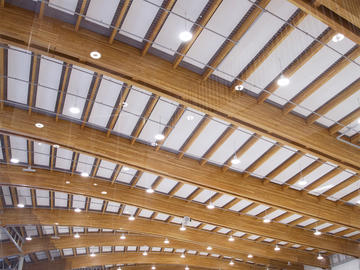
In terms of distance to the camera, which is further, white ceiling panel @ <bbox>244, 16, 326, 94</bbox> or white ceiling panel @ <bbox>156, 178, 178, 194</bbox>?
white ceiling panel @ <bbox>156, 178, 178, 194</bbox>

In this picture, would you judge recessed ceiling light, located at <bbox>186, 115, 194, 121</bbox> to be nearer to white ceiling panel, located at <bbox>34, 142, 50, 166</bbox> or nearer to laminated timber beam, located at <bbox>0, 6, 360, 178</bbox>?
laminated timber beam, located at <bbox>0, 6, 360, 178</bbox>

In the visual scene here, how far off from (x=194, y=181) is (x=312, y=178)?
862 cm

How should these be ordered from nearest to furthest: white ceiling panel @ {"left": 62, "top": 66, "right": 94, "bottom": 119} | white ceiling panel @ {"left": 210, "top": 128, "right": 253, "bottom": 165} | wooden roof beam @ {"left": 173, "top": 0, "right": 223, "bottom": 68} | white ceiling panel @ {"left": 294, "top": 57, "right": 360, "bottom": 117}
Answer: wooden roof beam @ {"left": 173, "top": 0, "right": 223, "bottom": 68} → white ceiling panel @ {"left": 294, "top": 57, "right": 360, "bottom": 117} → white ceiling panel @ {"left": 62, "top": 66, "right": 94, "bottom": 119} → white ceiling panel @ {"left": 210, "top": 128, "right": 253, "bottom": 165}

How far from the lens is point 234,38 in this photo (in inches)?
550

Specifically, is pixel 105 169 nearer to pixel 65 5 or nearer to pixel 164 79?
pixel 164 79

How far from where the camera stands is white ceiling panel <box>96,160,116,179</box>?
24.1 meters

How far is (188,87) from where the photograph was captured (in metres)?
15.5

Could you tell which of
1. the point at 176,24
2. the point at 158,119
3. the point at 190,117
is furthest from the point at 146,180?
the point at 176,24

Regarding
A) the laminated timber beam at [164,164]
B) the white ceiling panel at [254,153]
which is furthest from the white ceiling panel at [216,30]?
the laminated timber beam at [164,164]

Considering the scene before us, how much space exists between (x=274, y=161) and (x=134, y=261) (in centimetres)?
3058

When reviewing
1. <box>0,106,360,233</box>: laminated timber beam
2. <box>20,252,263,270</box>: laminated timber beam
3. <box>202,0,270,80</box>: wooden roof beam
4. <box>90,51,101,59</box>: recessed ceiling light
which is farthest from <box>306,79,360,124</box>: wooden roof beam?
<box>20,252,263,270</box>: laminated timber beam

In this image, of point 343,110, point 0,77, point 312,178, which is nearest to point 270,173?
point 312,178

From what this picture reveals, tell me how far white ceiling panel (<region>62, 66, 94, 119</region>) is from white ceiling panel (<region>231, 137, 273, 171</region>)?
10555mm

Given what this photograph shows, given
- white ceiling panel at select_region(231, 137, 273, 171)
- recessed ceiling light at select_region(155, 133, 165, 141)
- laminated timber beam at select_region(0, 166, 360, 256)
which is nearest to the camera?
recessed ceiling light at select_region(155, 133, 165, 141)
